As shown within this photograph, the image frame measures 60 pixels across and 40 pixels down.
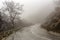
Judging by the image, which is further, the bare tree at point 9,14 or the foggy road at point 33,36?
the bare tree at point 9,14

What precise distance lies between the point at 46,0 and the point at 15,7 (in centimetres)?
4240

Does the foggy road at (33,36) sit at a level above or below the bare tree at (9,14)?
below

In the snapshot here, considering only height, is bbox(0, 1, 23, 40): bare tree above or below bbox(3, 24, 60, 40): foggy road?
above

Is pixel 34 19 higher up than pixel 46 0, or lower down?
lower down

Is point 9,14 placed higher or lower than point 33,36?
higher

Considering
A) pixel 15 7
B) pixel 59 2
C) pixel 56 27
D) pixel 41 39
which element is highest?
pixel 59 2

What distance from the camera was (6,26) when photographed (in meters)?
48.4

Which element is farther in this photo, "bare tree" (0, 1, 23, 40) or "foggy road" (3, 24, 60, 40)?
"bare tree" (0, 1, 23, 40)

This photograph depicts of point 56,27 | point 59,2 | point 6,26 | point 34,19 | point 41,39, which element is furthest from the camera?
point 34,19

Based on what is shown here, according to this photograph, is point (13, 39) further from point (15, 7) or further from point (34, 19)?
point (34, 19)

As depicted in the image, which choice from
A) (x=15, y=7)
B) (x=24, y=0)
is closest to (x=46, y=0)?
(x=24, y=0)

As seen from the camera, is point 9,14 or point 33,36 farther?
point 9,14

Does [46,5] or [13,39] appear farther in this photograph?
[46,5]

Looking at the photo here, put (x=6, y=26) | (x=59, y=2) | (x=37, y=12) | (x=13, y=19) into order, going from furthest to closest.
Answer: (x=37, y=12) < (x=59, y=2) < (x=13, y=19) < (x=6, y=26)
